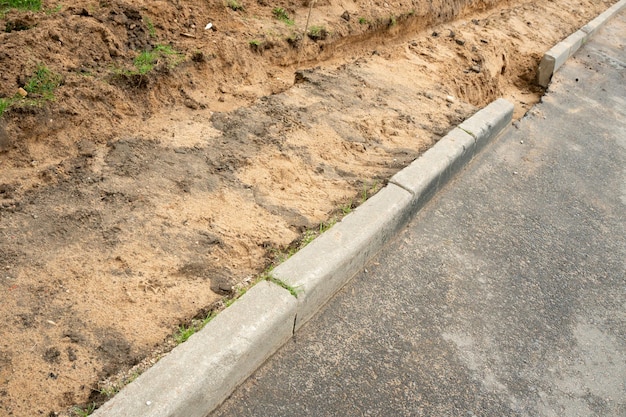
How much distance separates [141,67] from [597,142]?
4.65 m

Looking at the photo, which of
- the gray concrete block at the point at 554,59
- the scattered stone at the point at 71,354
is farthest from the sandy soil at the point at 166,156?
the gray concrete block at the point at 554,59

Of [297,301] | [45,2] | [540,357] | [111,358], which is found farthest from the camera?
[45,2]

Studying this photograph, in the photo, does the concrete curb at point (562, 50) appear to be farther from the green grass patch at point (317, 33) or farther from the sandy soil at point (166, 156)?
the green grass patch at point (317, 33)

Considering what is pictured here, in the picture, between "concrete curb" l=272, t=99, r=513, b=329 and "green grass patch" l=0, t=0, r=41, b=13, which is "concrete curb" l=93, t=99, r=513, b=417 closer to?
"concrete curb" l=272, t=99, r=513, b=329

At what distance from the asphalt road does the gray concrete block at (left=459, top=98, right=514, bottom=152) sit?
19 centimetres

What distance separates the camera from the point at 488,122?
17.2 feet

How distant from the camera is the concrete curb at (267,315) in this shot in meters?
2.31

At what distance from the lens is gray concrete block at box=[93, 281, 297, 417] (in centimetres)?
226

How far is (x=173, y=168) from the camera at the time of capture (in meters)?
3.73

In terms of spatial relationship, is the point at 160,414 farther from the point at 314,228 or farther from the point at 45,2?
the point at 45,2

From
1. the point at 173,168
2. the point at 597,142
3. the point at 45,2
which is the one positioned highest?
the point at 45,2

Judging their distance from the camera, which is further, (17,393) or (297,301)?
(297,301)

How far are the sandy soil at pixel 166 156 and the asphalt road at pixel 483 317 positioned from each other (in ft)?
1.63

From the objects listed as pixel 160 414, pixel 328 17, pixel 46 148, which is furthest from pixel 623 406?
pixel 328 17
